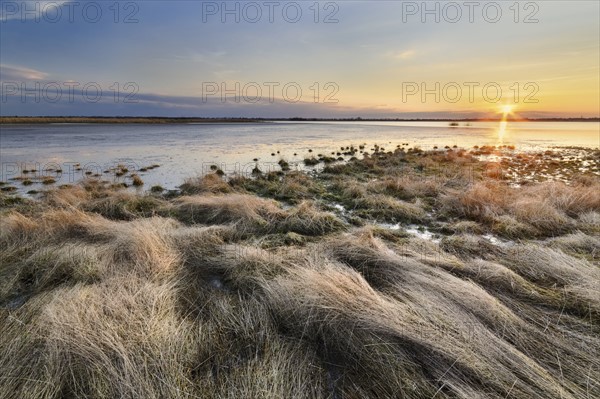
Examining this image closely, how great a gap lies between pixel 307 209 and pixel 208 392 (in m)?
5.58

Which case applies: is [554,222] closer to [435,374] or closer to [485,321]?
[485,321]

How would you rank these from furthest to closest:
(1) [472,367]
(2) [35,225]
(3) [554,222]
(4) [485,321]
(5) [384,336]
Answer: (3) [554,222] < (2) [35,225] < (4) [485,321] < (5) [384,336] < (1) [472,367]

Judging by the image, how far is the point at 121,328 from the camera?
345 centimetres

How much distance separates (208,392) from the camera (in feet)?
9.25

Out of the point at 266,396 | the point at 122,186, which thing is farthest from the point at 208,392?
the point at 122,186

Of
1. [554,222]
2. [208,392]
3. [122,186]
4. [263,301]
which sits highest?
[122,186]

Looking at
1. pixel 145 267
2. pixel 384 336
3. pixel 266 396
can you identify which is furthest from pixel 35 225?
pixel 384 336

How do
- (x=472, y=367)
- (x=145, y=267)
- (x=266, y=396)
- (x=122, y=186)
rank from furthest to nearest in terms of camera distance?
1. (x=122, y=186)
2. (x=145, y=267)
3. (x=472, y=367)
4. (x=266, y=396)

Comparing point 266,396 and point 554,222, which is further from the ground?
point 554,222

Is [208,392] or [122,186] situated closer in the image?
[208,392]

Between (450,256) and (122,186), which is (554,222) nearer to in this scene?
(450,256)

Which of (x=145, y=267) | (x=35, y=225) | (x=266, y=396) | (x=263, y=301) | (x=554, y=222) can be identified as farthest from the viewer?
(x=554, y=222)

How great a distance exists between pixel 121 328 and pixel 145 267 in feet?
5.38

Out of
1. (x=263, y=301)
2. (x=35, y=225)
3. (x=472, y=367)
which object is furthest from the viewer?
(x=35, y=225)
